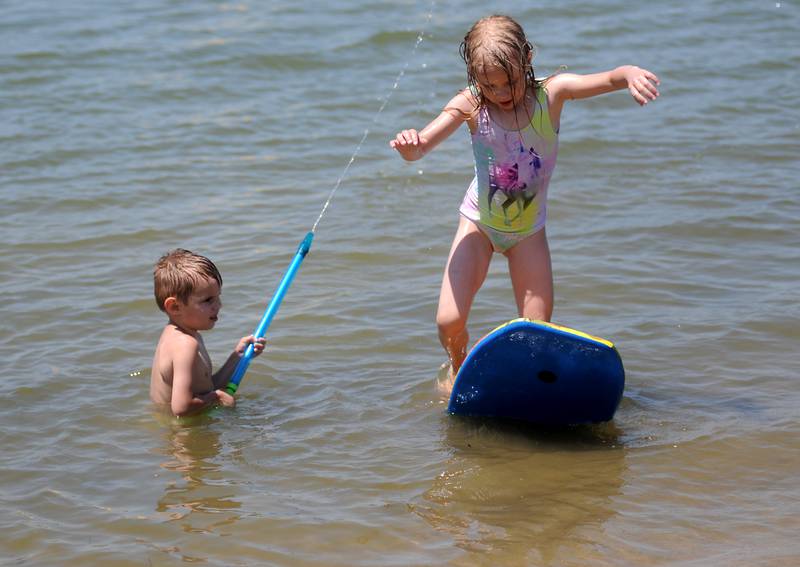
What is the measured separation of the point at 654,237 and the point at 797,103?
331cm

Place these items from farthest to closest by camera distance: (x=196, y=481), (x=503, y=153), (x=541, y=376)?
(x=503, y=153)
(x=541, y=376)
(x=196, y=481)

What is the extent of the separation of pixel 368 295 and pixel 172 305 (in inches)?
63.4

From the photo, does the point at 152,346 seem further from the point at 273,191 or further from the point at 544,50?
the point at 544,50

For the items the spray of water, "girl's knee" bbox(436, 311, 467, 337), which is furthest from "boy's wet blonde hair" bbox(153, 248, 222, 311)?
the spray of water

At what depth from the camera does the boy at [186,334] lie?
4660 millimetres

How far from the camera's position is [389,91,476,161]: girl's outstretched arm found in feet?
13.9

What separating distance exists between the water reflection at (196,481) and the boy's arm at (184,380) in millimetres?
71

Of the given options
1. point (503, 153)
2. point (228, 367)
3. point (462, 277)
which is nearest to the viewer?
point (503, 153)

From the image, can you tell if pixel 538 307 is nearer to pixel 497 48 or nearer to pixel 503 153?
pixel 503 153

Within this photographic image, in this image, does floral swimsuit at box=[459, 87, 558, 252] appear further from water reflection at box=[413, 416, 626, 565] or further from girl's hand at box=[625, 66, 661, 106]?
water reflection at box=[413, 416, 626, 565]

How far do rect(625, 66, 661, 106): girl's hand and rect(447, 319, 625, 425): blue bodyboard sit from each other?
2.79ft

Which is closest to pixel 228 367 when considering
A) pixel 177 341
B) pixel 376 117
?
pixel 177 341

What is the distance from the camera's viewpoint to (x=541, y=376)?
4305mm

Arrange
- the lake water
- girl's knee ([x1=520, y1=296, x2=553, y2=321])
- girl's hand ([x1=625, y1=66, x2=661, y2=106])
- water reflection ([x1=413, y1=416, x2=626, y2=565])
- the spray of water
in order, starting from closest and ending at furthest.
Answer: water reflection ([x1=413, y1=416, x2=626, y2=565]) < the lake water < girl's hand ([x1=625, y1=66, x2=661, y2=106]) < girl's knee ([x1=520, y1=296, x2=553, y2=321]) < the spray of water
